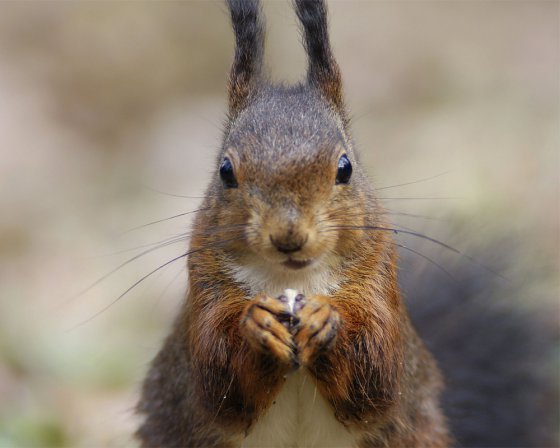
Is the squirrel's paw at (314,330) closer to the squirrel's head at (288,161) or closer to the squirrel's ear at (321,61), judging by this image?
the squirrel's head at (288,161)

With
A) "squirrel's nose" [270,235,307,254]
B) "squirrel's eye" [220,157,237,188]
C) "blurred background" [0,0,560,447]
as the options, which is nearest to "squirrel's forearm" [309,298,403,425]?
"squirrel's nose" [270,235,307,254]

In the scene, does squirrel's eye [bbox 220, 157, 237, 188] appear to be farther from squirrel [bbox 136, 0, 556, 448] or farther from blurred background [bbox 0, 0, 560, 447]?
blurred background [bbox 0, 0, 560, 447]

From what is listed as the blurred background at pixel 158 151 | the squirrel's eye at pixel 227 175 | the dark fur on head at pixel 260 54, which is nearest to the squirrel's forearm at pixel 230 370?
the squirrel's eye at pixel 227 175

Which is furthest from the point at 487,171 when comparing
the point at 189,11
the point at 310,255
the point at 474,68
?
the point at 310,255

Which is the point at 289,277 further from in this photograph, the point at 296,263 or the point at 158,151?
the point at 158,151

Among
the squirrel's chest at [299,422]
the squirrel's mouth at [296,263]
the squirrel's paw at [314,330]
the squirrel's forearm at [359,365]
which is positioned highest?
the squirrel's mouth at [296,263]

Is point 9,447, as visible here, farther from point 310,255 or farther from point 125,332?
point 310,255

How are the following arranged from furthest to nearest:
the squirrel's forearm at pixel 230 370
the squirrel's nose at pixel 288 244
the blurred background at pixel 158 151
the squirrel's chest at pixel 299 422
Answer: the blurred background at pixel 158 151 < the squirrel's chest at pixel 299 422 < the squirrel's forearm at pixel 230 370 < the squirrel's nose at pixel 288 244

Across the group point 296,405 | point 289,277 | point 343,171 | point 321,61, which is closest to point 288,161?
point 343,171
